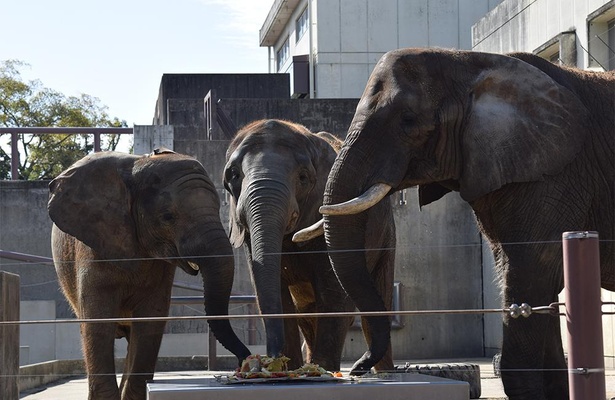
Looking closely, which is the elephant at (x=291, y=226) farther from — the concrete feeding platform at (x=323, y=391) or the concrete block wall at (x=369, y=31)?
the concrete block wall at (x=369, y=31)

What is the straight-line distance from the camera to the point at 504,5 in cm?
1828

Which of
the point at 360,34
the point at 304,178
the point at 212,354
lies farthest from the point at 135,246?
the point at 360,34

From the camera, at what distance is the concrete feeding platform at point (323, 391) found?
6277 millimetres

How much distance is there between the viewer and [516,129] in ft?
25.2

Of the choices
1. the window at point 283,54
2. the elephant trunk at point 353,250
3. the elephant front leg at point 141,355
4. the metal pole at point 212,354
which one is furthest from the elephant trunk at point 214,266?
the window at point 283,54

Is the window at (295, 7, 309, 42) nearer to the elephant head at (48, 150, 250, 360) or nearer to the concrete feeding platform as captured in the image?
the elephant head at (48, 150, 250, 360)

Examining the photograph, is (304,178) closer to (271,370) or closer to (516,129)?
(516,129)

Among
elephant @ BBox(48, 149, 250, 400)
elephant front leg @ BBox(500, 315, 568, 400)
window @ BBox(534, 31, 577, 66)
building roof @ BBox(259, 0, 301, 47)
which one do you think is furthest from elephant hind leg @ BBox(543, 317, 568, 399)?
building roof @ BBox(259, 0, 301, 47)

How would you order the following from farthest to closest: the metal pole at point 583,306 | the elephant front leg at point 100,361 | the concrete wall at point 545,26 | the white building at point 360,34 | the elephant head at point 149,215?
the white building at point 360,34 < the concrete wall at point 545,26 < the elephant head at point 149,215 < the elephant front leg at point 100,361 < the metal pole at point 583,306

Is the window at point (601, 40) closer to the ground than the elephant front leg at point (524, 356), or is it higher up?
higher up

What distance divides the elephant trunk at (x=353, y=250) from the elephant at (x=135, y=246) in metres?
1.01

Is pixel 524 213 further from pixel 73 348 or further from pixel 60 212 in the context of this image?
pixel 73 348

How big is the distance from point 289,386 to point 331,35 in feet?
82.3

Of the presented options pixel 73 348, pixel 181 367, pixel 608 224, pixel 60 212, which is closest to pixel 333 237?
pixel 608 224
